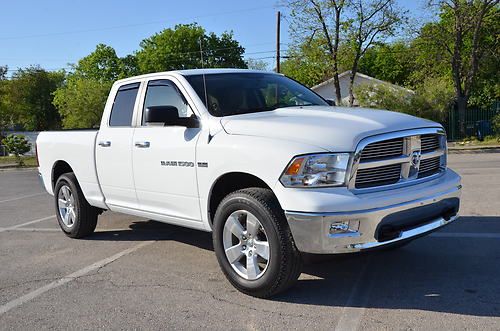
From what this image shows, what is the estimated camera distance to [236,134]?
4.38 metres

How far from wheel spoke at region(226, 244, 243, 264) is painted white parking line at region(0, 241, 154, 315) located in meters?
1.72

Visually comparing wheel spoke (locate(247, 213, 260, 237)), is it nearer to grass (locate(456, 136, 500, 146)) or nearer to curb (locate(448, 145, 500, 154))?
curb (locate(448, 145, 500, 154))

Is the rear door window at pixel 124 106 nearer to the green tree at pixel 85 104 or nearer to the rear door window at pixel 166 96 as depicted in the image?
the rear door window at pixel 166 96

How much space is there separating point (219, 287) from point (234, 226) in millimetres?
646

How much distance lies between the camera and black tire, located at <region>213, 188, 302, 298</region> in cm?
393

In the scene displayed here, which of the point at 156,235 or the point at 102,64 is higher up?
the point at 102,64


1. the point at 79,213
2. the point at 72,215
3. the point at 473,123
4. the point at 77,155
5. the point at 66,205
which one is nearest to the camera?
the point at 77,155

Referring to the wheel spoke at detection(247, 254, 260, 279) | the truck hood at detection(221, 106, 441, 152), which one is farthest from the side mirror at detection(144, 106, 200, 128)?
the wheel spoke at detection(247, 254, 260, 279)

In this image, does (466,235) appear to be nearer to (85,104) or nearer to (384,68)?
(384,68)

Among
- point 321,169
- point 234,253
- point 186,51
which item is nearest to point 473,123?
point 234,253

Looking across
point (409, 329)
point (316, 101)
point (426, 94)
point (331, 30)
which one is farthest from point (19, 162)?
point (409, 329)

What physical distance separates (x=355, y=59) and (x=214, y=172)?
93.1 feet

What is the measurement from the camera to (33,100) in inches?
2936

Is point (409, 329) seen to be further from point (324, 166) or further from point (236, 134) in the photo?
point (236, 134)
